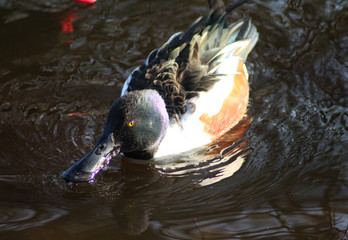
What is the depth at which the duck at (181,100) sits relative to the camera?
4086mm

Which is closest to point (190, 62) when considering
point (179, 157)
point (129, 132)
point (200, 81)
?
point (200, 81)

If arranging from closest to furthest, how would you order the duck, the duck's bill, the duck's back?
the duck's bill
the duck
the duck's back

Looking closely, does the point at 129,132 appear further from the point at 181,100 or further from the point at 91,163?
the point at 181,100

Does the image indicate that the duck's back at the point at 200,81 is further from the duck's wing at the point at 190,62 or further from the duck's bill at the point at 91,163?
the duck's bill at the point at 91,163

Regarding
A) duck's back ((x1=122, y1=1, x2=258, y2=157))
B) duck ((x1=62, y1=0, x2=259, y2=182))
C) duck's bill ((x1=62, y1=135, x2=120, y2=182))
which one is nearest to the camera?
duck's bill ((x1=62, y1=135, x2=120, y2=182))

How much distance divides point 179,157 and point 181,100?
0.56m

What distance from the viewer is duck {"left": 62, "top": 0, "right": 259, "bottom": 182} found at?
13.4 ft

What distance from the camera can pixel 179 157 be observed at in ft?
15.3

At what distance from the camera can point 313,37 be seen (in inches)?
245

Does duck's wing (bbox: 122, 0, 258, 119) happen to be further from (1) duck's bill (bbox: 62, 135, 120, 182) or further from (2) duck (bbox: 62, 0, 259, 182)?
(1) duck's bill (bbox: 62, 135, 120, 182)

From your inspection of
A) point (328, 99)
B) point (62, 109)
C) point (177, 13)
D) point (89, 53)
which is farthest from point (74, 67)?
point (328, 99)

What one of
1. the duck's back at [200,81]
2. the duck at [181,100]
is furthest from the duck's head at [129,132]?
the duck's back at [200,81]

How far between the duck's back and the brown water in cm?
19

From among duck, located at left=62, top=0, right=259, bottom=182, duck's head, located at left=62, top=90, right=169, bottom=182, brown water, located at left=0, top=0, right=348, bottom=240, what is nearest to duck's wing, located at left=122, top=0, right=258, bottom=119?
duck, located at left=62, top=0, right=259, bottom=182
